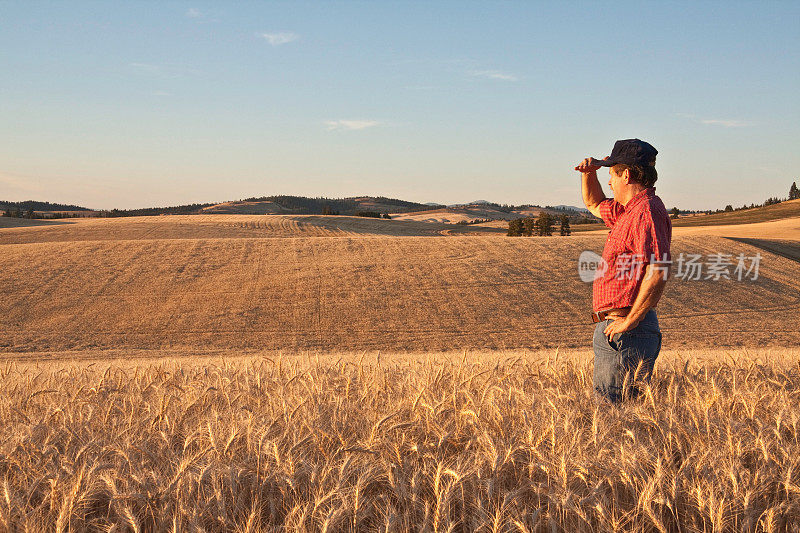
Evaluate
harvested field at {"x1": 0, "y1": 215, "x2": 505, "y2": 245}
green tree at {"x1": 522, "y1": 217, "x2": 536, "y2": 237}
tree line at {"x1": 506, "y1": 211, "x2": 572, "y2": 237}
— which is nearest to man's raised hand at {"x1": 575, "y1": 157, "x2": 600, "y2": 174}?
harvested field at {"x1": 0, "y1": 215, "x2": 505, "y2": 245}

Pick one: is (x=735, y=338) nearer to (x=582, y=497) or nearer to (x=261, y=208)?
(x=582, y=497)

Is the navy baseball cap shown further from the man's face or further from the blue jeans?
the blue jeans

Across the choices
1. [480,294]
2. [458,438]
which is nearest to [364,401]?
[458,438]

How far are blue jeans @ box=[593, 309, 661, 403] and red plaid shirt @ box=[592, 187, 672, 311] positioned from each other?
193 mm

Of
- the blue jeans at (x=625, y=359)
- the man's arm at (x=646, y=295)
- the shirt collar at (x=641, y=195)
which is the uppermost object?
the shirt collar at (x=641, y=195)

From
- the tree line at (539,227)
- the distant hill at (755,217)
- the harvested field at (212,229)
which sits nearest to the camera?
the harvested field at (212,229)

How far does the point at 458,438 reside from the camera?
2805 mm

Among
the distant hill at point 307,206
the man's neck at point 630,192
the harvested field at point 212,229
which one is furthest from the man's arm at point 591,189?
the distant hill at point 307,206

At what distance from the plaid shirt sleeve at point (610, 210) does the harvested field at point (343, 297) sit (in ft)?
37.2

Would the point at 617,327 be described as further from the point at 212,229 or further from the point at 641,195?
the point at 212,229

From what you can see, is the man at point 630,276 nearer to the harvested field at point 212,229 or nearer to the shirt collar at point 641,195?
the shirt collar at point 641,195

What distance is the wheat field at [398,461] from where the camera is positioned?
6.78 feet

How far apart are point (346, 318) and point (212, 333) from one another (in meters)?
4.19

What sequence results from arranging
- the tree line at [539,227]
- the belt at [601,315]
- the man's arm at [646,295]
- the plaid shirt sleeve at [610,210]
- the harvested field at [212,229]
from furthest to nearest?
the tree line at [539,227]
the harvested field at [212,229]
the plaid shirt sleeve at [610,210]
the belt at [601,315]
the man's arm at [646,295]
